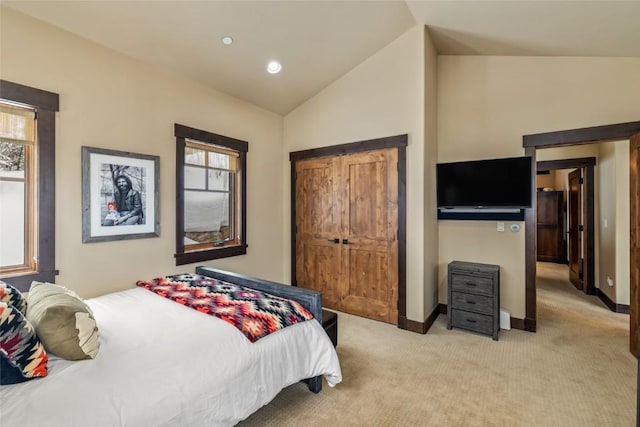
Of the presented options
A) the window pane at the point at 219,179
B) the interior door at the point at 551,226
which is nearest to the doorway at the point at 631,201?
the window pane at the point at 219,179

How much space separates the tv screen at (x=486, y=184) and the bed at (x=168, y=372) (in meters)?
2.25

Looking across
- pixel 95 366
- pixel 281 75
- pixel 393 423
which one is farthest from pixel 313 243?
pixel 95 366

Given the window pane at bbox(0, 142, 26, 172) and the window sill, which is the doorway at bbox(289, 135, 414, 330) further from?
the window pane at bbox(0, 142, 26, 172)

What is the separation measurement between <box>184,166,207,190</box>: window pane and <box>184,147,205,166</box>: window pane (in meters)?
0.07

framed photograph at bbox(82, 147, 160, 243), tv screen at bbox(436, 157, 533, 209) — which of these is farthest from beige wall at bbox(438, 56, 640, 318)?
framed photograph at bbox(82, 147, 160, 243)

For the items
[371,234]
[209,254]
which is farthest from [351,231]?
[209,254]

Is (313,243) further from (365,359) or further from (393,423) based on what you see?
(393,423)

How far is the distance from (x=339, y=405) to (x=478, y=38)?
3.76 metres

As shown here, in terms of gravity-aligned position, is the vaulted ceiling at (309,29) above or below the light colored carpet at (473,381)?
above

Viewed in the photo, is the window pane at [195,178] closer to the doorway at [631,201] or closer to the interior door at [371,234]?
the interior door at [371,234]

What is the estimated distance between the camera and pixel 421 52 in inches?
131

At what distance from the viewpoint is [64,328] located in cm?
146

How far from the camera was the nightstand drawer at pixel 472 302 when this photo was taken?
3253mm

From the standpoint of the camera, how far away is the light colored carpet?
201 centimetres
